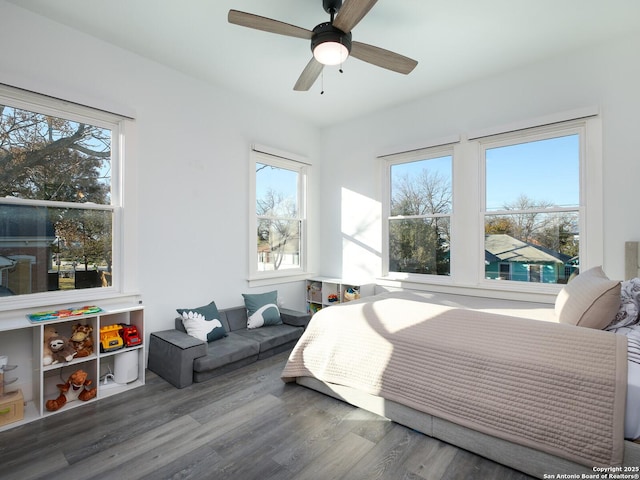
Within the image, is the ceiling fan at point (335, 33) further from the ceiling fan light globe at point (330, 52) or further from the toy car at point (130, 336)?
the toy car at point (130, 336)

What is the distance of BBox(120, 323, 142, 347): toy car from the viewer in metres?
2.63

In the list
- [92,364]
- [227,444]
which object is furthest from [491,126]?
[92,364]

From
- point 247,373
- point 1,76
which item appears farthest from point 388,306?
point 1,76

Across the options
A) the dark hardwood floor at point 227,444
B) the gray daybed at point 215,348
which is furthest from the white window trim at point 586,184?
the gray daybed at point 215,348

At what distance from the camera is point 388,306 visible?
2547 millimetres

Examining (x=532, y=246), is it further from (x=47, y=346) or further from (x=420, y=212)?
(x=47, y=346)

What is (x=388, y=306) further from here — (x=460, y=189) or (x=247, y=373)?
(x=460, y=189)

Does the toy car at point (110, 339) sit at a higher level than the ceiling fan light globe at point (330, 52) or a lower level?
lower

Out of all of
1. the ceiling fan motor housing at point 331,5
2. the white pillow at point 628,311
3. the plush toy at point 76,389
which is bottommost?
the plush toy at point 76,389

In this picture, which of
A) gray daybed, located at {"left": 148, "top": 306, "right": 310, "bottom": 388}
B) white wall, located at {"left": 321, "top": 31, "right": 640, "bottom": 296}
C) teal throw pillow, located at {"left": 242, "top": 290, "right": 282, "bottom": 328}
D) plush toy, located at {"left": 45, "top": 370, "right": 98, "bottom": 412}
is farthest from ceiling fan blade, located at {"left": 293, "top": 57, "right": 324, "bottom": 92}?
plush toy, located at {"left": 45, "top": 370, "right": 98, "bottom": 412}

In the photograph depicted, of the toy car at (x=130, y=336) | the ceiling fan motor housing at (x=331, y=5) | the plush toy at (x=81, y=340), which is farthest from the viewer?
the toy car at (x=130, y=336)

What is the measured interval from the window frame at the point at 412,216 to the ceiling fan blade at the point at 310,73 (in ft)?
5.86

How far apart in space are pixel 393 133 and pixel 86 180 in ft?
11.0

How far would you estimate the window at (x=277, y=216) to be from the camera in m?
4.02
